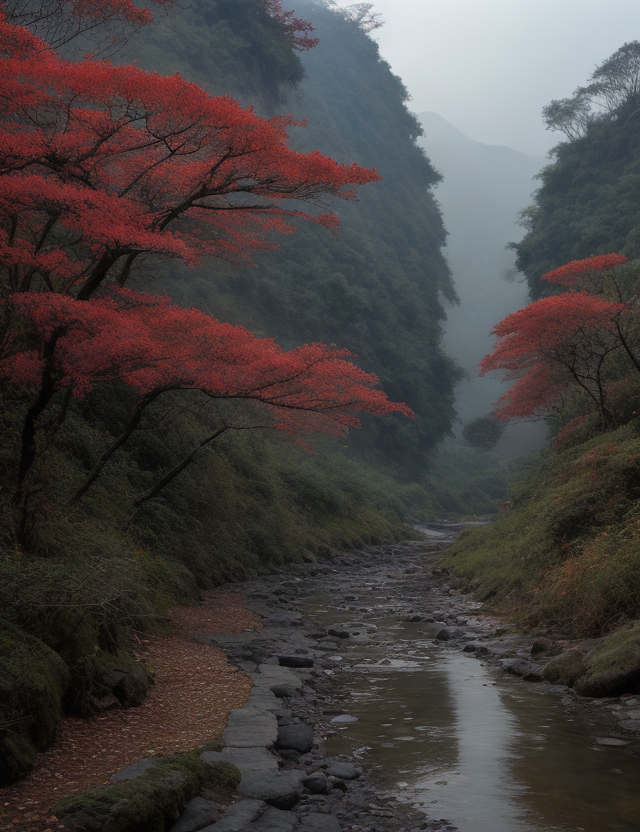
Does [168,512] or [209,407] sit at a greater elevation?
[209,407]

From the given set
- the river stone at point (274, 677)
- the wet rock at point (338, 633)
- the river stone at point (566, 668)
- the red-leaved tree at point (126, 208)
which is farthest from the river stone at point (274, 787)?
the wet rock at point (338, 633)

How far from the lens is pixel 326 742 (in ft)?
18.7

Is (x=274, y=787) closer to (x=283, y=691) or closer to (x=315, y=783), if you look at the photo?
(x=315, y=783)

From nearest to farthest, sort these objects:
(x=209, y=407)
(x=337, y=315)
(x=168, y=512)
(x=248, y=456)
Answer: (x=168, y=512)
(x=209, y=407)
(x=248, y=456)
(x=337, y=315)

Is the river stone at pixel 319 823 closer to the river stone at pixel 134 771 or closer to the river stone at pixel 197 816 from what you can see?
the river stone at pixel 197 816

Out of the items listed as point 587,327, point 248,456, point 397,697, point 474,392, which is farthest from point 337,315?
point 474,392

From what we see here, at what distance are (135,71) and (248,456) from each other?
12946 mm

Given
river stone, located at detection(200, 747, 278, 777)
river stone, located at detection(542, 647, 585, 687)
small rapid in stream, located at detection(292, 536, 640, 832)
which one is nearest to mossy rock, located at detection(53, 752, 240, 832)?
river stone, located at detection(200, 747, 278, 777)

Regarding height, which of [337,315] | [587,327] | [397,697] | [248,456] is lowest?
[397,697]

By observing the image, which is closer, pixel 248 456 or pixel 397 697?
pixel 397 697

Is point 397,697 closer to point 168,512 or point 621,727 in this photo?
point 621,727

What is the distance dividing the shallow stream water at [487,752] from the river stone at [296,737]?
202 millimetres

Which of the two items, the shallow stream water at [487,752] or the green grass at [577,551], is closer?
the shallow stream water at [487,752]

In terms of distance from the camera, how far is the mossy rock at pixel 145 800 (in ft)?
11.6
